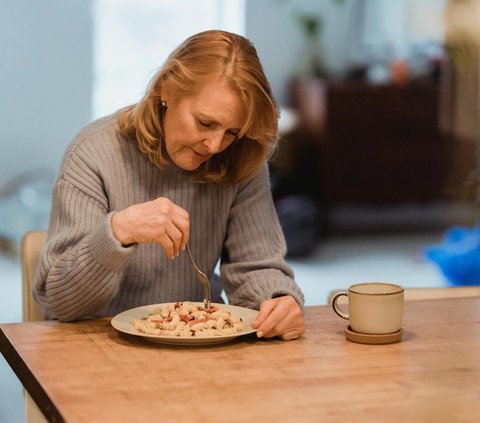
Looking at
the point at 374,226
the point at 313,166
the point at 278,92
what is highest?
the point at 278,92

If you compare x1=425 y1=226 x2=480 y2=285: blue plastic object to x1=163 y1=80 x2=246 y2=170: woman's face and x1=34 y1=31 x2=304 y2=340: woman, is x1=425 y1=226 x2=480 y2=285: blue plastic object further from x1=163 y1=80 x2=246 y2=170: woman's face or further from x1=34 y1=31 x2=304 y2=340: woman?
x1=163 y1=80 x2=246 y2=170: woman's face

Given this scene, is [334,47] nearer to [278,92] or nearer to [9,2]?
[278,92]

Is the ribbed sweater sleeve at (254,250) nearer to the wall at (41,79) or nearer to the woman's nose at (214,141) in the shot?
the woman's nose at (214,141)

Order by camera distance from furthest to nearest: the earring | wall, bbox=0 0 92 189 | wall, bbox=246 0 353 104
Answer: wall, bbox=246 0 353 104 < wall, bbox=0 0 92 189 < the earring

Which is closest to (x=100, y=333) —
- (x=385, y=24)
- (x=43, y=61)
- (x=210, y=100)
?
(x=210, y=100)

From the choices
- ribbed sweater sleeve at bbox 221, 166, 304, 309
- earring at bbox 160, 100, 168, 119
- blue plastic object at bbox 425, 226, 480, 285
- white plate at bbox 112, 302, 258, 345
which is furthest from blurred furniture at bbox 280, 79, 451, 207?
white plate at bbox 112, 302, 258, 345

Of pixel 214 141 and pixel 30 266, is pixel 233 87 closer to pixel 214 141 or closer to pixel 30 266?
pixel 214 141

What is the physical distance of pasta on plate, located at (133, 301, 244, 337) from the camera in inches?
61.6

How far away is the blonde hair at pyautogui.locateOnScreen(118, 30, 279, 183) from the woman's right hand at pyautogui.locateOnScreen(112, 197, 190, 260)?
0.26 m

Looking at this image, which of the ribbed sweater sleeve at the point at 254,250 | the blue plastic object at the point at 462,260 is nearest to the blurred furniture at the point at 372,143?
the blue plastic object at the point at 462,260

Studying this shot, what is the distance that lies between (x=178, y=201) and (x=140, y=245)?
12cm

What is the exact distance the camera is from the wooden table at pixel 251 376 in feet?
4.15

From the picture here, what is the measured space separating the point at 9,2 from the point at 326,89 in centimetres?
210

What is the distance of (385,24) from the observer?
5.79 meters
